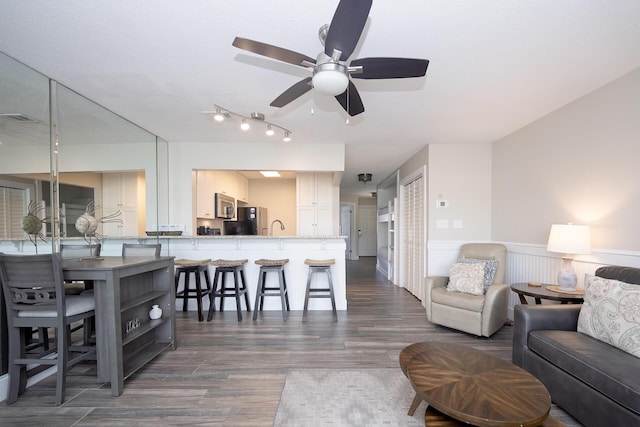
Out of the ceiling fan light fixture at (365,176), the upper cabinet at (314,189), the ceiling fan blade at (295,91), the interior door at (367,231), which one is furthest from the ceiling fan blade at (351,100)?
the interior door at (367,231)

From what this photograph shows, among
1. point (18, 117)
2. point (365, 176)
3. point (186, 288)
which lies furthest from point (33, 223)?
point (365, 176)

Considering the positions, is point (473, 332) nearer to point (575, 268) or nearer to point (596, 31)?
point (575, 268)

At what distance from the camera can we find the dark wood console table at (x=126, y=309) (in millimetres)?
1799

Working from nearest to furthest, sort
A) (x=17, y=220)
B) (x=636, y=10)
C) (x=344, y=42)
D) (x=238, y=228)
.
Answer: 1. (x=344, y=42)
2. (x=636, y=10)
3. (x=17, y=220)
4. (x=238, y=228)

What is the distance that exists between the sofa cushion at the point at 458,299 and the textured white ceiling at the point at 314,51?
76.7 inches

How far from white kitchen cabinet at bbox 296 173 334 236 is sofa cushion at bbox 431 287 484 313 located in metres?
2.43

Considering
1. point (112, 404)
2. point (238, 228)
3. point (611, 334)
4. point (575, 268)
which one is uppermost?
point (238, 228)

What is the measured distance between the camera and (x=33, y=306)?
1.75 m

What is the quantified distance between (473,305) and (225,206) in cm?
420

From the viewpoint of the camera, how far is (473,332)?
2688mm

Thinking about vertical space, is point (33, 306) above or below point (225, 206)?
below

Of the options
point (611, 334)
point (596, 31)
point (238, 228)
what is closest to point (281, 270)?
point (238, 228)

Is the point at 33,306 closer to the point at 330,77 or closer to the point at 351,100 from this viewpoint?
the point at 330,77

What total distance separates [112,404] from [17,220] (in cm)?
162
